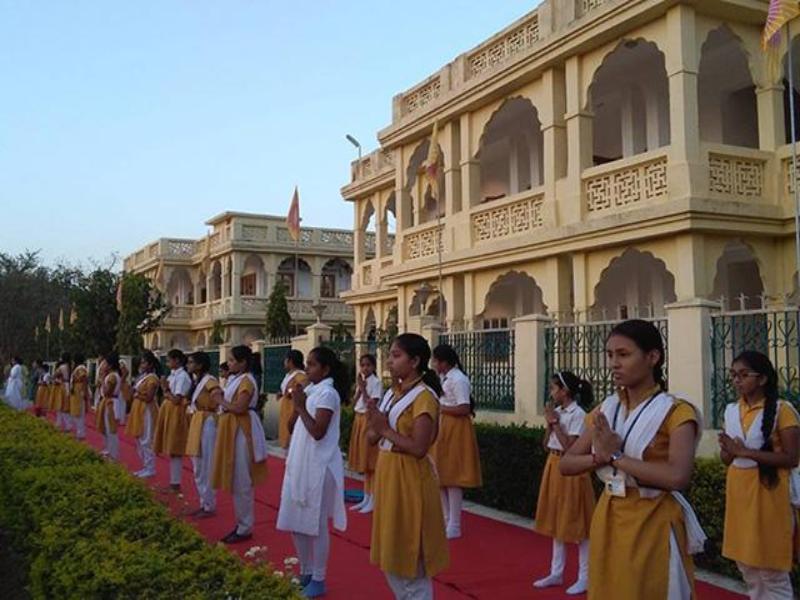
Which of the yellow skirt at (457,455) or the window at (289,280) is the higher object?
the window at (289,280)

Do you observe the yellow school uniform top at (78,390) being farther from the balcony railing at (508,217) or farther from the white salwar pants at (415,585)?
the white salwar pants at (415,585)

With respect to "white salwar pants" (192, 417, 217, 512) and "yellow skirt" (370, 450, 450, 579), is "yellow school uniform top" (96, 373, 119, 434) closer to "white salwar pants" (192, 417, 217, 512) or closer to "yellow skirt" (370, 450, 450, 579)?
"white salwar pants" (192, 417, 217, 512)

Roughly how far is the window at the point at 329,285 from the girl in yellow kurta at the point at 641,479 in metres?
35.4

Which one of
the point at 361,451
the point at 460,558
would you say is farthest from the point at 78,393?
the point at 460,558

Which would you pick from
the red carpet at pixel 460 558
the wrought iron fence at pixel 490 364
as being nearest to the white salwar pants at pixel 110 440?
the red carpet at pixel 460 558

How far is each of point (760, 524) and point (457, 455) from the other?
137 inches

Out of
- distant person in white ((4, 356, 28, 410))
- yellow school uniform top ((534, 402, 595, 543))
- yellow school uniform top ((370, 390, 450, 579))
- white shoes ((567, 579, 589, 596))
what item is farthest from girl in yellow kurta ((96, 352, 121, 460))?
distant person in white ((4, 356, 28, 410))

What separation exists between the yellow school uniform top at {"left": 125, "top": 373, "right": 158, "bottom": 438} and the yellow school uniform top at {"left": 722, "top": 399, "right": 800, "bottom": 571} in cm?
841

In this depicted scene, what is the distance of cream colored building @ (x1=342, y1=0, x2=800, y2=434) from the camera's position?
11.4 metres

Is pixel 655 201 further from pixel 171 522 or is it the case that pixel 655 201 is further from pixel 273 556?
pixel 171 522

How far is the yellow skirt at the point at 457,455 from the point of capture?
7777 mm

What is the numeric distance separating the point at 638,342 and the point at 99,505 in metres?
3.78

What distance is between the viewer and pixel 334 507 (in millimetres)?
5812

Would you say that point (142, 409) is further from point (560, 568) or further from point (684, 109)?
point (684, 109)
